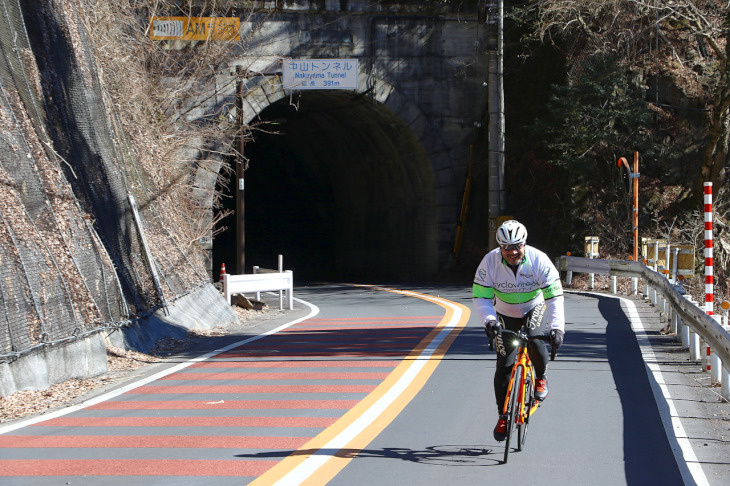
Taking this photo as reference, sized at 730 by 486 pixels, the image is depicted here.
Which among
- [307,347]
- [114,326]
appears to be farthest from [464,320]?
[114,326]

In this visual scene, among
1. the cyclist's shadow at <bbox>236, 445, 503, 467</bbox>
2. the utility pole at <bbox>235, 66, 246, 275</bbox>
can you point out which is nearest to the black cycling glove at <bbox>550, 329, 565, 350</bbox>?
the cyclist's shadow at <bbox>236, 445, 503, 467</bbox>

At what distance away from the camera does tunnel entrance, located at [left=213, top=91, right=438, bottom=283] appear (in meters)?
30.8

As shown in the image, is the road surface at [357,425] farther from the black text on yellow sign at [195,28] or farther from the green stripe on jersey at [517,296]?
the black text on yellow sign at [195,28]

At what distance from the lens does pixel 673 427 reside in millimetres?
7262

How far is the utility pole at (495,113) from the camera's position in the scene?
25.8 m

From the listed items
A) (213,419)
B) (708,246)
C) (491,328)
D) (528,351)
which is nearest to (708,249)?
(708,246)

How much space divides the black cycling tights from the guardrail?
7.08 feet

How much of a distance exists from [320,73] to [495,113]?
224 inches

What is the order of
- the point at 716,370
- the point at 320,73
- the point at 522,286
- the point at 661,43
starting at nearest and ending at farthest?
the point at 522,286 < the point at 716,370 < the point at 661,43 < the point at 320,73

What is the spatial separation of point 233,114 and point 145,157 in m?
8.70

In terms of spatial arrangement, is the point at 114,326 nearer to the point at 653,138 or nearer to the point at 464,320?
the point at 464,320

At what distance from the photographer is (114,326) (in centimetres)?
1152

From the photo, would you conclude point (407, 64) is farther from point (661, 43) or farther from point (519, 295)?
point (519, 295)

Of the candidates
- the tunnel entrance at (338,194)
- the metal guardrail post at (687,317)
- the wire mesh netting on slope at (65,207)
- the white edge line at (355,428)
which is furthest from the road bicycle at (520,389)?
the tunnel entrance at (338,194)
